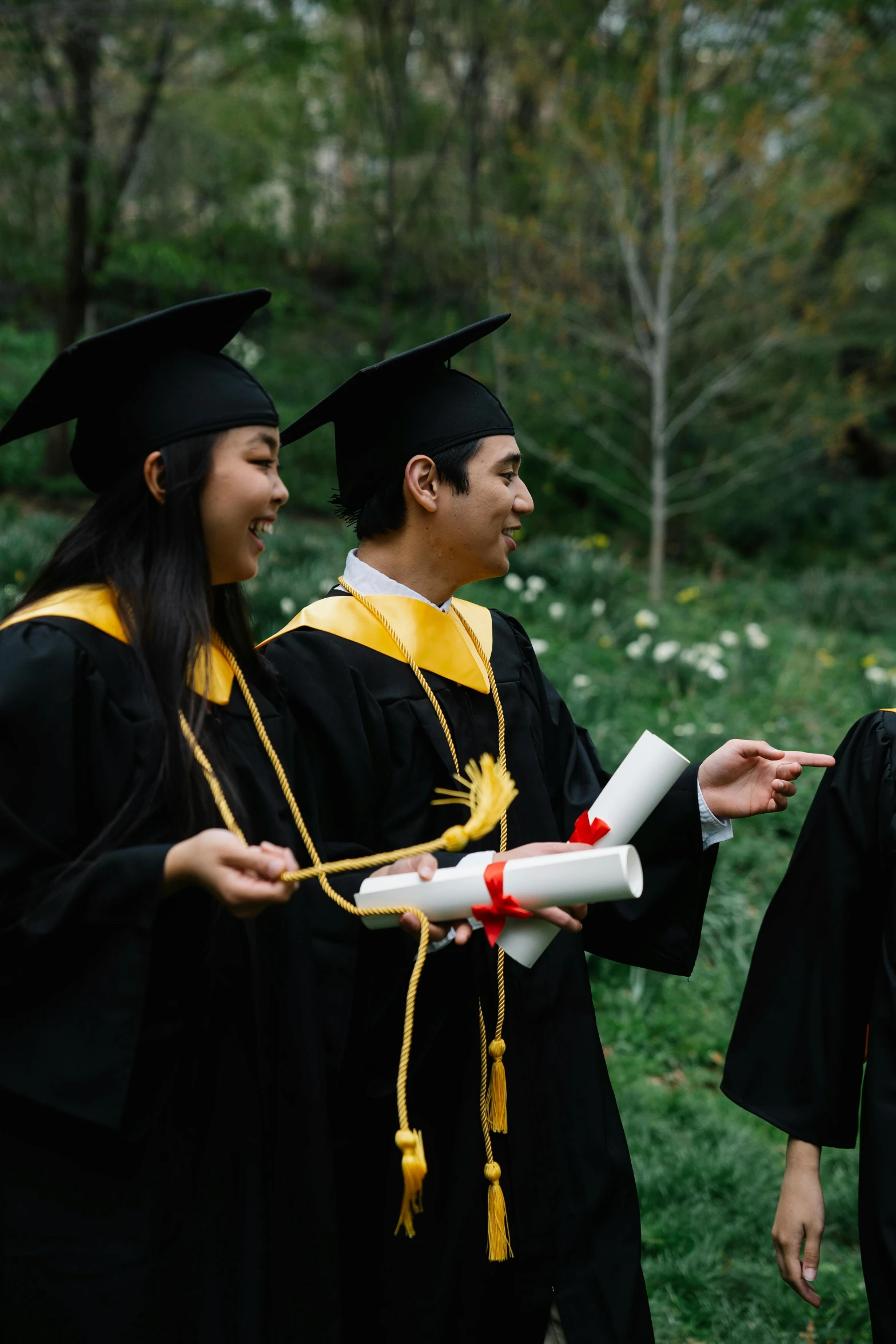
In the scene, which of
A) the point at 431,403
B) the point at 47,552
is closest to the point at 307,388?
the point at 47,552

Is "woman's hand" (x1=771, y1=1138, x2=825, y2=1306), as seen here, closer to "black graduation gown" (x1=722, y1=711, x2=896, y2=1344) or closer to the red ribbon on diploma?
"black graduation gown" (x1=722, y1=711, x2=896, y2=1344)

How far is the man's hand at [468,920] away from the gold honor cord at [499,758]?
0.60 ft

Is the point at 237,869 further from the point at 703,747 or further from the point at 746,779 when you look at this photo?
the point at 703,747

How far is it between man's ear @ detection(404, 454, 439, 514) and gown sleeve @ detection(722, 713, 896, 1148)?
2.83 ft

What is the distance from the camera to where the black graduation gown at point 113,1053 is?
4.69 ft

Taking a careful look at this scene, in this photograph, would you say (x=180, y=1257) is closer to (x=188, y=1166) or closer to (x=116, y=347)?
(x=188, y=1166)

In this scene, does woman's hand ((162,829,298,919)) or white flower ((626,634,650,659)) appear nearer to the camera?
woman's hand ((162,829,298,919))

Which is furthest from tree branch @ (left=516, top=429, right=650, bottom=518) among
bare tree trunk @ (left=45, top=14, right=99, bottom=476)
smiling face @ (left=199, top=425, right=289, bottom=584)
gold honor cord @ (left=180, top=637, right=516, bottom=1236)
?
gold honor cord @ (left=180, top=637, right=516, bottom=1236)

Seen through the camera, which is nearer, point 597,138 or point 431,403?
point 431,403

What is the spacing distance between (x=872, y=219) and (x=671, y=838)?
40.4 ft

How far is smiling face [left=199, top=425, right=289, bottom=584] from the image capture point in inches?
64.4

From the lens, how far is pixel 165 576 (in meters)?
1.60

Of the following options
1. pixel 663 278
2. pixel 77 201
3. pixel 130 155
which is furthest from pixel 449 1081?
pixel 130 155

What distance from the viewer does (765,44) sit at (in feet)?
32.4
